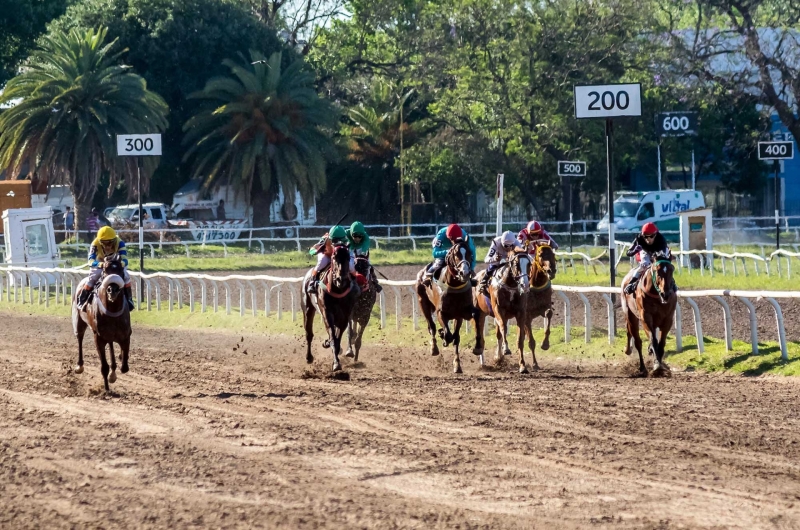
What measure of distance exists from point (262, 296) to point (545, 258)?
→ 40.7 ft

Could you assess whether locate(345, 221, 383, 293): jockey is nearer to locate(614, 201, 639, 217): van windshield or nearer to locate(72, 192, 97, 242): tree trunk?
locate(614, 201, 639, 217): van windshield

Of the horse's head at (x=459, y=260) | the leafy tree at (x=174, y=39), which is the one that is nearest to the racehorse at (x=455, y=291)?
the horse's head at (x=459, y=260)

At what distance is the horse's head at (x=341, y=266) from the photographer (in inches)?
568

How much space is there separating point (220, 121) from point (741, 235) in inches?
843

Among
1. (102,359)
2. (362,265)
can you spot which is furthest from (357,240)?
(102,359)

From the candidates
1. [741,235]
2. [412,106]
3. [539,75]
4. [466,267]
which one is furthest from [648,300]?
[412,106]

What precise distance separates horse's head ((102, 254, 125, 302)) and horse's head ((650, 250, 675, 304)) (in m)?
5.87

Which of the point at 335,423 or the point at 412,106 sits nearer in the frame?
the point at 335,423

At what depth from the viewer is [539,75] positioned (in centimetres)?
4628

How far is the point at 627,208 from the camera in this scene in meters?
42.5

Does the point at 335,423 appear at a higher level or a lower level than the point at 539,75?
lower

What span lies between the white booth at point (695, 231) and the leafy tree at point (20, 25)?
37654 mm

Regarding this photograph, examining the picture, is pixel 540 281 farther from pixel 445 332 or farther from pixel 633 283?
pixel 633 283

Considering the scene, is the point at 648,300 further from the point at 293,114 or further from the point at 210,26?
the point at 210,26
